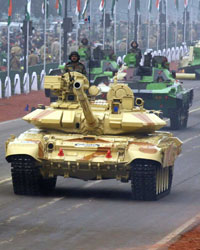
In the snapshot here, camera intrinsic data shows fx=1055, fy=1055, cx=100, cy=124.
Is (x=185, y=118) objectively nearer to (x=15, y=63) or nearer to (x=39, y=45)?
(x=15, y=63)

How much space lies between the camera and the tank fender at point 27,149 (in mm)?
20188

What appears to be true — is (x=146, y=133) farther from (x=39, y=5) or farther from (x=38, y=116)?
(x=39, y=5)

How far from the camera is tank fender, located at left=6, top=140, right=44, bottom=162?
20.2 metres

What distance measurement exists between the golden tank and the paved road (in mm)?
434

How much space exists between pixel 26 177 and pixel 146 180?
231cm

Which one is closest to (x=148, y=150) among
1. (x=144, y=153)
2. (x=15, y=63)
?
(x=144, y=153)

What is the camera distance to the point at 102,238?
52.3 ft

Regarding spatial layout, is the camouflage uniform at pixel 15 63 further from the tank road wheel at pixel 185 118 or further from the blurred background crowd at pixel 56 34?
the tank road wheel at pixel 185 118

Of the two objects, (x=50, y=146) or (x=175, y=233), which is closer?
(x=175, y=233)

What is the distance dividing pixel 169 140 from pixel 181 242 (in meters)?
6.23

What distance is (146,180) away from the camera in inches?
795

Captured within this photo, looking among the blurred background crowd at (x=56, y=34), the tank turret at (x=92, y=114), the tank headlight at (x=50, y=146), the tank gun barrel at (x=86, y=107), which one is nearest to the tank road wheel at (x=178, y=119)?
the blurred background crowd at (x=56, y=34)

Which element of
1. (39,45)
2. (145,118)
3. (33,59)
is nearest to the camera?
(145,118)

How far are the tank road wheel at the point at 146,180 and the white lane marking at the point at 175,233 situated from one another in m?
1.65
